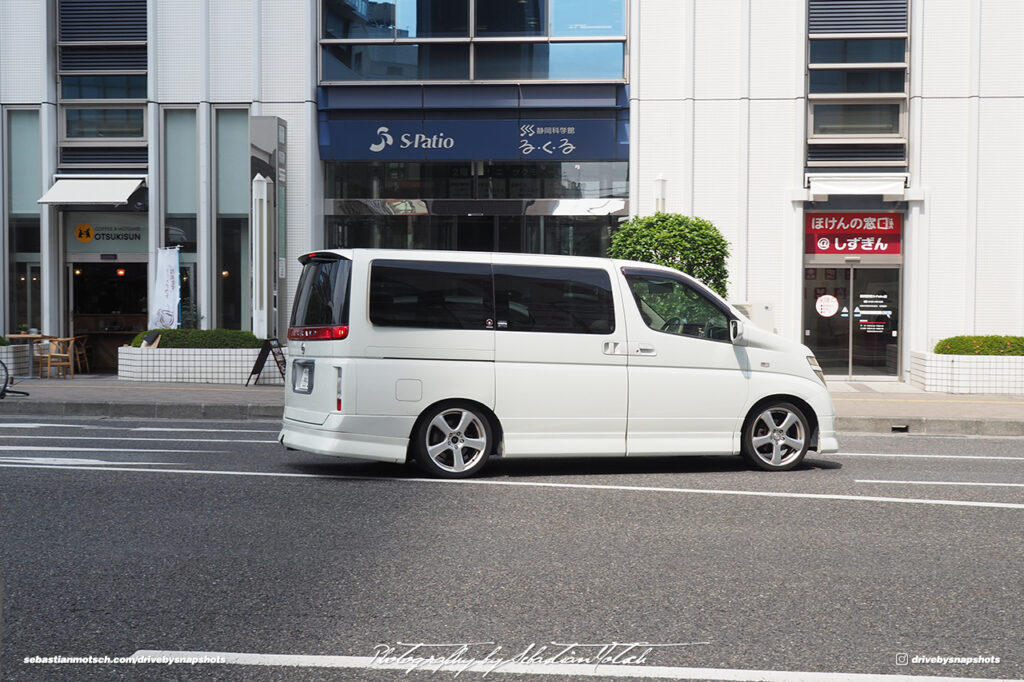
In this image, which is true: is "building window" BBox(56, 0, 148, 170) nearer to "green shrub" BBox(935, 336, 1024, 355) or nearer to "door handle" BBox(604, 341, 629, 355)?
"door handle" BBox(604, 341, 629, 355)

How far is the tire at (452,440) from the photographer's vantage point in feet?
29.9

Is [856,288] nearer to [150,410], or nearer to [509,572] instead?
[150,410]

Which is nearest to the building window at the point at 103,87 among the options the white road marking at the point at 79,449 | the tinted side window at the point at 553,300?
the white road marking at the point at 79,449

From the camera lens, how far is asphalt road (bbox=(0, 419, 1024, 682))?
4.32 metres

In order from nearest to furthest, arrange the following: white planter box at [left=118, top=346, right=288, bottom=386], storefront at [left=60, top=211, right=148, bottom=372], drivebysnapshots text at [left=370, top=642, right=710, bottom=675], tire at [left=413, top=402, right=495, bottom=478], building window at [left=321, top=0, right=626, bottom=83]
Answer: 1. drivebysnapshots text at [left=370, top=642, right=710, bottom=675]
2. tire at [left=413, top=402, right=495, bottom=478]
3. white planter box at [left=118, top=346, right=288, bottom=386]
4. building window at [left=321, top=0, right=626, bottom=83]
5. storefront at [left=60, top=211, right=148, bottom=372]

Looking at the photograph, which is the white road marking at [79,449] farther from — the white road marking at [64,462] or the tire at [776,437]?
the tire at [776,437]

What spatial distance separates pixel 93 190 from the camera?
20.5 m

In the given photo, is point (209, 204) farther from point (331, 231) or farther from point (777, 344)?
point (777, 344)

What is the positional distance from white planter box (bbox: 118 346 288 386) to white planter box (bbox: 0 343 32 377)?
100 inches

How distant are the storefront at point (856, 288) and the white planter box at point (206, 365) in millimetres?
9720

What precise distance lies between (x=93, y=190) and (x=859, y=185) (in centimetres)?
1400

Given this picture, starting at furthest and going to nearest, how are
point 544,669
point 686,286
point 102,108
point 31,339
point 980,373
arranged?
point 102,108
point 31,339
point 980,373
point 686,286
point 544,669

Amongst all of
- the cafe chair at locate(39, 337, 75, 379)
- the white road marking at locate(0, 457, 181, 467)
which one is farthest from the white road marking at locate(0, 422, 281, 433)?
the cafe chair at locate(39, 337, 75, 379)

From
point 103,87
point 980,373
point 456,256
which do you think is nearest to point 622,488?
point 456,256
